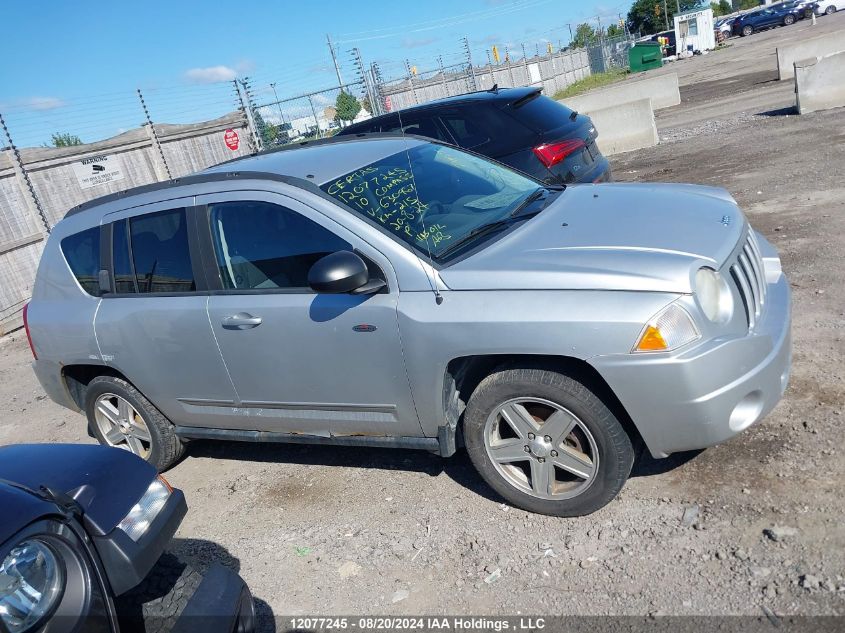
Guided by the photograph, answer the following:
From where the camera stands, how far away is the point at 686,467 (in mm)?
3625

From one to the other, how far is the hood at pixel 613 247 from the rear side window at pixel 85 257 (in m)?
2.63

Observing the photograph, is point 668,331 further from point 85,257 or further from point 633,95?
point 633,95

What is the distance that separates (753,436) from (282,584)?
2.57 metres

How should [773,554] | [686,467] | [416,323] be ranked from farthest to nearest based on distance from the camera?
1. [686,467]
2. [416,323]
3. [773,554]

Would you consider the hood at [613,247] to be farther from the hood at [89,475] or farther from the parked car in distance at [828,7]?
the parked car in distance at [828,7]

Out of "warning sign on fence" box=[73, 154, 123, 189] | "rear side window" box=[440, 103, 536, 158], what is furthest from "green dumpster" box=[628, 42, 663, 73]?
"rear side window" box=[440, 103, 536, 158]

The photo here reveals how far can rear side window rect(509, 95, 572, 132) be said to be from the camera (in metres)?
6.95

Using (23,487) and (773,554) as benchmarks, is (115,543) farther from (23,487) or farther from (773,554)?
(773,554)

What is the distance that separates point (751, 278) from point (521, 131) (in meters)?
3.93

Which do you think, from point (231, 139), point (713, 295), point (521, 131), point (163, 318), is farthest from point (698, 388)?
point (231, 139)

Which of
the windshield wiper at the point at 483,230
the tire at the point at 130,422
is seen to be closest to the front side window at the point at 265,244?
the windshield wiper at the point at 483,230

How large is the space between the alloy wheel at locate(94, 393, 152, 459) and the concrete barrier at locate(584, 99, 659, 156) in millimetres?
11107

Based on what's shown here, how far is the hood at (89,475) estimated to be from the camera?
2.33 metres

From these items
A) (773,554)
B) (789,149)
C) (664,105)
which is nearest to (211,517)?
(773,554)
